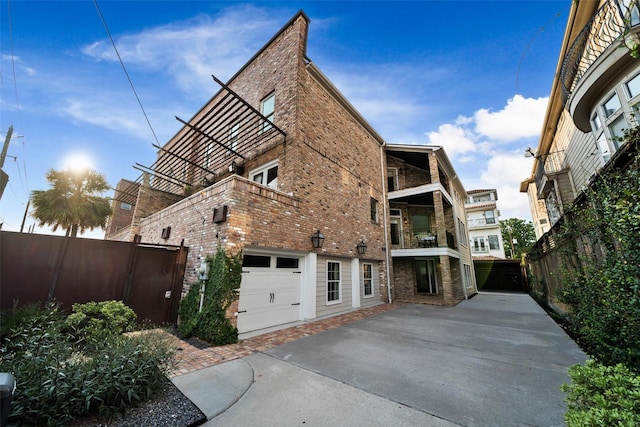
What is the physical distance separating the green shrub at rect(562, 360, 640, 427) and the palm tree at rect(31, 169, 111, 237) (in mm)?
18985

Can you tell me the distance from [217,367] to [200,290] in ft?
7.68

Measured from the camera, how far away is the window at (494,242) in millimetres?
25906

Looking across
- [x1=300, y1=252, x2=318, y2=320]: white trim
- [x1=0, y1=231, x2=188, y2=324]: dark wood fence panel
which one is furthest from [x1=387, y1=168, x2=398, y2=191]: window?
[x1=0, y1=231, x2=188, y2=324]: dark wood fence panel

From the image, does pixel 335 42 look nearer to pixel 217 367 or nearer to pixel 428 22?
pixel 428 22

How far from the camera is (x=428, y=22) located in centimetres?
710

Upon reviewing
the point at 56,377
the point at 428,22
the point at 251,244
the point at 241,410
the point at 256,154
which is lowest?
the point at 241,410

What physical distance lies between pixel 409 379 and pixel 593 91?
744 cm

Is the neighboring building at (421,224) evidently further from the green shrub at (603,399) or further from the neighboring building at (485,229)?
the neighboring building at (485,229)

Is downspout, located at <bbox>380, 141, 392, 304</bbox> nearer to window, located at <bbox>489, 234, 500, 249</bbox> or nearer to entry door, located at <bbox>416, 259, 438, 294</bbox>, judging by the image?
entry door, located at <bbox>416, 259, 438, 294</bbox>

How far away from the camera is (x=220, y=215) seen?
578 centimetres

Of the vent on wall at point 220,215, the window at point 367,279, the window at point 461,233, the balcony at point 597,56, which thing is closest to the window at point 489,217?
the window at point 461,233

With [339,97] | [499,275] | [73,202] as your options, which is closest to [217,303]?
[339,97]

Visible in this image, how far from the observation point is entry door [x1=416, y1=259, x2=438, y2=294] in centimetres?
1380

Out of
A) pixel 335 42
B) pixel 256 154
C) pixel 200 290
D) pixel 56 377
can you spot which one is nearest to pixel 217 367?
pixel 56 377
